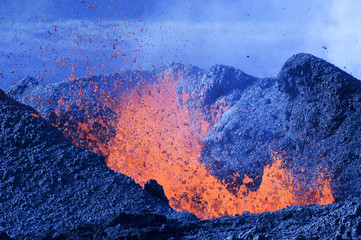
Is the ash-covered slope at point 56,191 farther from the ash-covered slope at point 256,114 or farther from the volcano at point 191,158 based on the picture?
the ash-covered slope at point 256,114

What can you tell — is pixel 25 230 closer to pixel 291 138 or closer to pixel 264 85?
pixel 291 138

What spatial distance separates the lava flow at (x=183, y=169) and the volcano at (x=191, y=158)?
0.07m

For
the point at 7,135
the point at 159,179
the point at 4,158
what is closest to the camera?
the point at 4,158

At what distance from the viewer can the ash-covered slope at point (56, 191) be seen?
8.37 meters

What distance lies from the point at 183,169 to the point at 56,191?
945 cm

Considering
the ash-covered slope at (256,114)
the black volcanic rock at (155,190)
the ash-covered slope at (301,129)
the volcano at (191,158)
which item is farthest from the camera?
the ash-covered slope at (256,114)

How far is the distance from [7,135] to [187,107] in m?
16.8

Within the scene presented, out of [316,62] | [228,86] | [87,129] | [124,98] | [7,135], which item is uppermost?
[124,98]

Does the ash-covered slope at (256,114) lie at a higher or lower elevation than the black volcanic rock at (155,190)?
higher

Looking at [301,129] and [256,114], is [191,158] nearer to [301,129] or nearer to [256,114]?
[256,114]

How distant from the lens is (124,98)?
27.5 m

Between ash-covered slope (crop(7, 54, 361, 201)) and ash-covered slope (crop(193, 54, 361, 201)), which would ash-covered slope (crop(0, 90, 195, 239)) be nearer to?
ash-covered slope (crop(7, 54, 361, 201))

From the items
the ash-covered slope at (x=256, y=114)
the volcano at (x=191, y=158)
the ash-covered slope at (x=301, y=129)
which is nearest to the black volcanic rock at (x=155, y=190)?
the volcano at (x=191, y=158)

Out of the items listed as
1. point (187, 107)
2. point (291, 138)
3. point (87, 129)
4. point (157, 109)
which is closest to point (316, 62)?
point (291, 138)
